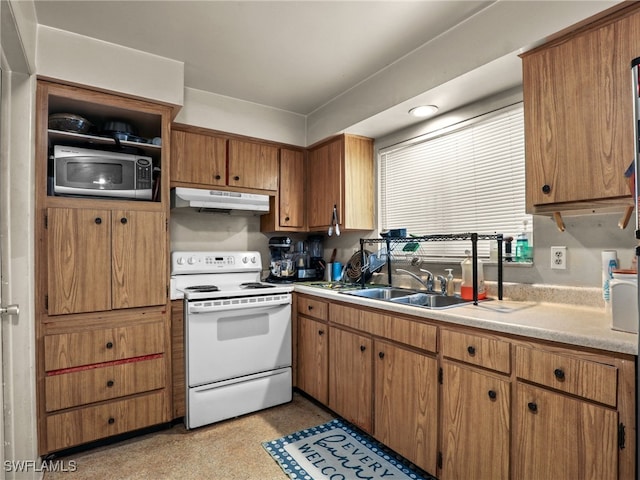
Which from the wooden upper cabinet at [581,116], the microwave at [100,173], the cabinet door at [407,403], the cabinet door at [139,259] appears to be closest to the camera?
the wooden upper cabinet at [581,116]

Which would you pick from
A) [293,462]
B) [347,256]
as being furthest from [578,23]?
[293,462]

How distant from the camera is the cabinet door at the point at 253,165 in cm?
296

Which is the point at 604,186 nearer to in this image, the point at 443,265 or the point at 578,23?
the point at 578,23

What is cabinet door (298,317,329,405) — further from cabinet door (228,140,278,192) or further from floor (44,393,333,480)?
cabinet door (228,140,278,192)

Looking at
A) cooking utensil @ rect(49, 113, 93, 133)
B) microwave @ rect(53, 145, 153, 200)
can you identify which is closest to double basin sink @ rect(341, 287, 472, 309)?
microwave @ rect(53, 145, 153, 200)

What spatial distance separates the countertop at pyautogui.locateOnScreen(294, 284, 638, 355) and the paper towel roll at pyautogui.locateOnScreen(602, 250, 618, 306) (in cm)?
10

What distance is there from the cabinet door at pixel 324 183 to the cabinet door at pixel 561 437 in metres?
1.91

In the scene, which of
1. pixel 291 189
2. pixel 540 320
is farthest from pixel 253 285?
pixel 540 320

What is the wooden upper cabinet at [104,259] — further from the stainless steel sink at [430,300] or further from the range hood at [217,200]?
the stainless steel sink at [430,300]

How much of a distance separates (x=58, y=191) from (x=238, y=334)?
1462 mm

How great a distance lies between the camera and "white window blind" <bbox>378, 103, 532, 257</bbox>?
6.95 feet

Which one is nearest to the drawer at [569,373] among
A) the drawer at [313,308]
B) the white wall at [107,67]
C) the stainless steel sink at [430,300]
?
the stainless steel sink at [430,300]

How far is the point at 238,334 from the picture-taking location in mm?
2525

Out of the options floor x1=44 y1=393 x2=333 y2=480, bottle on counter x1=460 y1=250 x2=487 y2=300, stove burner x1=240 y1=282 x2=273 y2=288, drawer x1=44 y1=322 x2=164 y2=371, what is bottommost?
floor x1=44 y1=393 x2=333 y2=480
